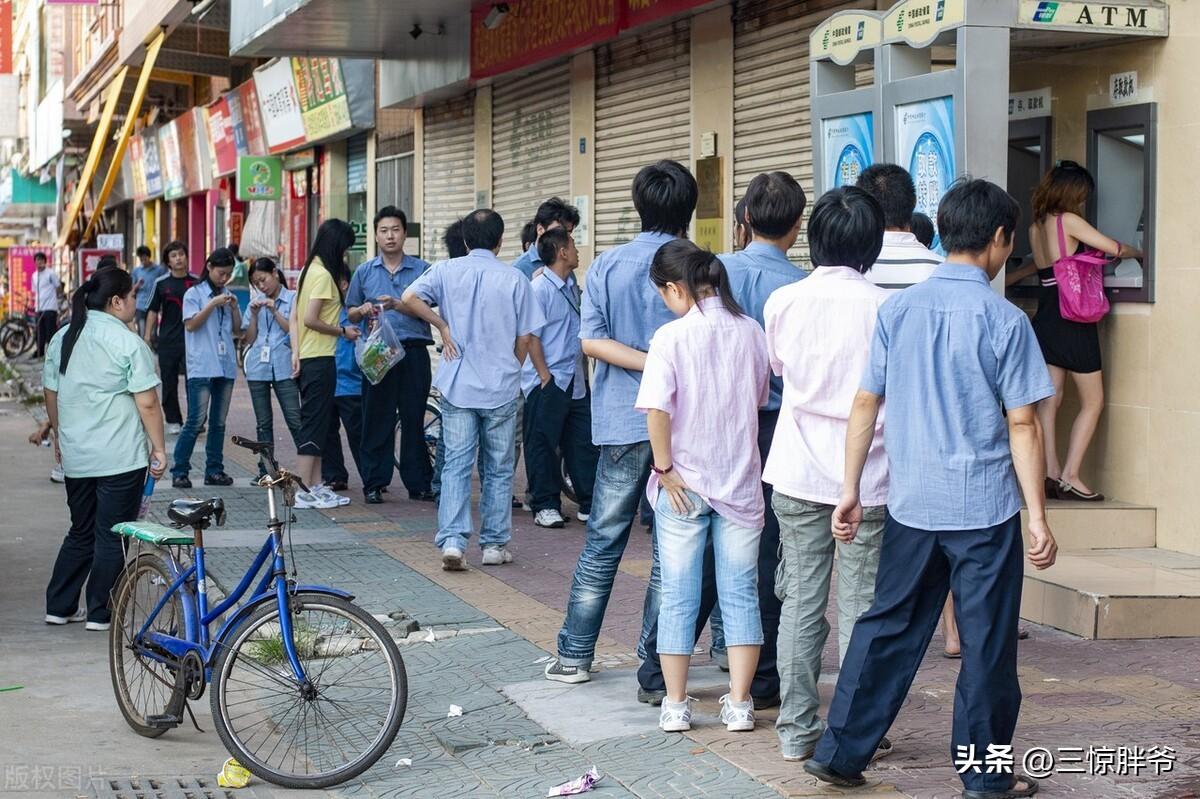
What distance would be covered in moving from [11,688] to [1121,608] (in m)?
Answer: 4.58

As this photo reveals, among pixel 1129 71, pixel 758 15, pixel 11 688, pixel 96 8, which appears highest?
pixel 96 8

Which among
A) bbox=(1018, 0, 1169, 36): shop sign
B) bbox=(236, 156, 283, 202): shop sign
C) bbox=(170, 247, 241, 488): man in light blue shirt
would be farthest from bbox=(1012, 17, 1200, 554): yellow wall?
bbox=(236, 156, 283, 202): shop sign

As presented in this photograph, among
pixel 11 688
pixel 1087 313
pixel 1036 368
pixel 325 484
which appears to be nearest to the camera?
pixel 1036 368

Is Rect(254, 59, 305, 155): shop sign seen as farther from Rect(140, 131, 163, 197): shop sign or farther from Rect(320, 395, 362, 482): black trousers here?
Rect(320, 395, 362, 482): black trousers

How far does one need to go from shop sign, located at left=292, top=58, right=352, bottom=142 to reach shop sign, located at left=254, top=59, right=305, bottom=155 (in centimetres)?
30

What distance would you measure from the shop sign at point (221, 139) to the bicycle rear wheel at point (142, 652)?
2387cm

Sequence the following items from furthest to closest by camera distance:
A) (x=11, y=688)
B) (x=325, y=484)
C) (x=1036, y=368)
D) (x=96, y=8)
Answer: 1. (x=96, y=8)
2. (x=325, y=484)
3. (x=11, y=688)
4. (x=1036, y=368)

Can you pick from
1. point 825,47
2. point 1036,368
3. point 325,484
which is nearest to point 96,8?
point 325,484

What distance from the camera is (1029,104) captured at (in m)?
9.12

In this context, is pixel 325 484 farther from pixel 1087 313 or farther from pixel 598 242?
pixel 1087 313

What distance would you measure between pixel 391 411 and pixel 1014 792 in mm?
7133

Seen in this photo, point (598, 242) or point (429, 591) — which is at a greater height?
point (598, 242)

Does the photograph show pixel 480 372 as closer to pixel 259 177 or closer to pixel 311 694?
pixel 311 694

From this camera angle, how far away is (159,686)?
6023 mm
